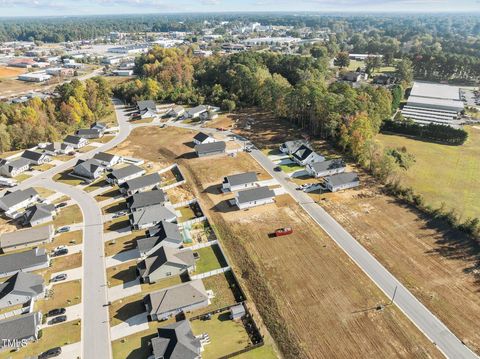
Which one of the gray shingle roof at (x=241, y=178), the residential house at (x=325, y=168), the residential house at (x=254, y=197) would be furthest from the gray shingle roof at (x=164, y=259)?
the residential house at (x=325, y=168)

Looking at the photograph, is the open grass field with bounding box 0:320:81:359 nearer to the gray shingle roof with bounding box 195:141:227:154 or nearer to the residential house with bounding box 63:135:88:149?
the gray shingle roof with bounding box 195:141:227:154

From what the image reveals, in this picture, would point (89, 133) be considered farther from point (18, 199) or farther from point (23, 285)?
Result: point (23, 285)

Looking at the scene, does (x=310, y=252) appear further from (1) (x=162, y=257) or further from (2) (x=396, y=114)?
(2) (x=396, y=114)

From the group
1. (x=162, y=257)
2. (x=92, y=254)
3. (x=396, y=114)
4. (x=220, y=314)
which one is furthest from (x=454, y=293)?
(x=396, y=114)

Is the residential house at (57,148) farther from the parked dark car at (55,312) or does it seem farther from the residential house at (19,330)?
the residential house at (19,330)

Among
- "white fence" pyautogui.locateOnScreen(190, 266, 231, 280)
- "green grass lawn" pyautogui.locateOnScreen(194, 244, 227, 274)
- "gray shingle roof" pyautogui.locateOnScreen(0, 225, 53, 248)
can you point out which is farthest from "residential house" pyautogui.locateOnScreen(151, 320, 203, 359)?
"gray shingle roof" pyautogui.locateOnScreen(0, 225, 53, 248)

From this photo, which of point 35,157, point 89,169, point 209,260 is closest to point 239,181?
point 209,260

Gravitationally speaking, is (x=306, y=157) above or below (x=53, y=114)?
below
